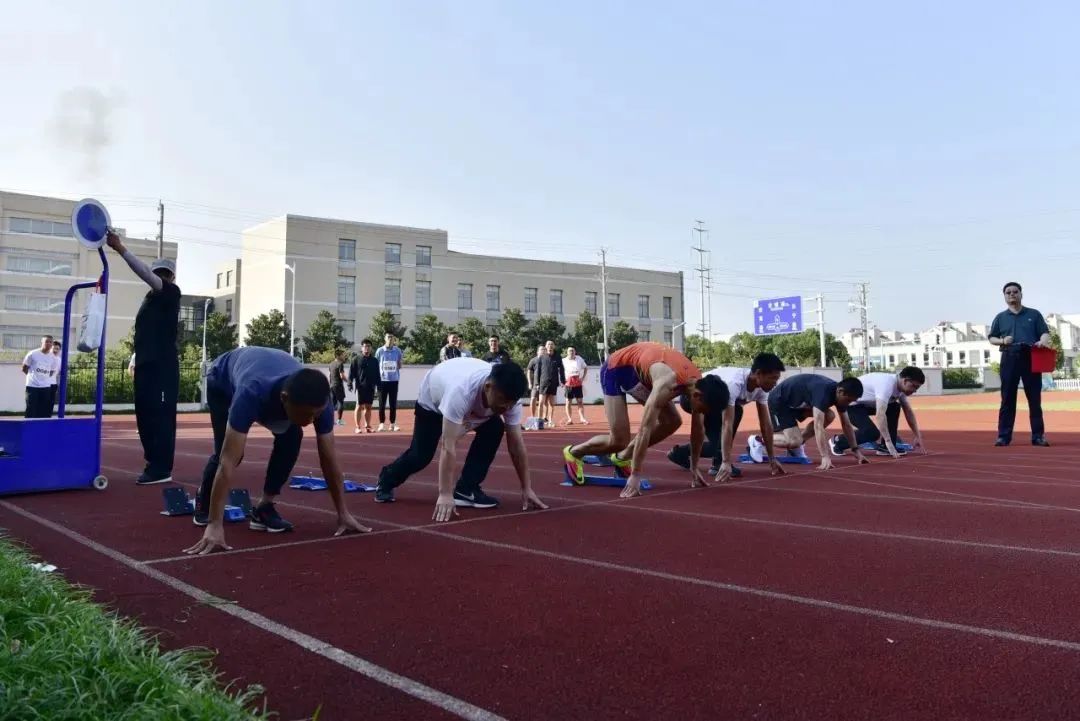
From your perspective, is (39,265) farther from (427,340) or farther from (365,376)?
(365,376)

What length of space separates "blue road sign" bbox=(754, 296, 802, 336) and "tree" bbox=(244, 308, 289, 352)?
29.1 metres

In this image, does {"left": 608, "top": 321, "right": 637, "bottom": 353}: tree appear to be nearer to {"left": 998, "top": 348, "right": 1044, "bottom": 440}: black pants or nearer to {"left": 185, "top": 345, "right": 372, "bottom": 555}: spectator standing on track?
{"left": 998, "top": 348, "right": 1044, "bottom": 440}: black pants

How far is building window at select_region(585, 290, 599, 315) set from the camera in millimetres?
66375

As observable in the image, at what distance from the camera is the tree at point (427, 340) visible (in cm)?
5328

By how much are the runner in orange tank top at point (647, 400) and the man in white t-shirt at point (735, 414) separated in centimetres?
33

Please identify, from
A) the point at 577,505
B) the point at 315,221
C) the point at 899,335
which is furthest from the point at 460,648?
the point at 899,335

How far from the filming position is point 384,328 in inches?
2099

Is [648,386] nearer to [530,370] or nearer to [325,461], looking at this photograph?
[325,461]

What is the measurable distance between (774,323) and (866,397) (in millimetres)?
38768

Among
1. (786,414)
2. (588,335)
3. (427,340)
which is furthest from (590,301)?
(786,414)

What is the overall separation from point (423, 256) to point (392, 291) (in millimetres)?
3699

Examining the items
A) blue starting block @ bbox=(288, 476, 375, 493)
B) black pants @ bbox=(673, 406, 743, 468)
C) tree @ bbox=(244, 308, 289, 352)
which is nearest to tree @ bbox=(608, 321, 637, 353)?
tree @ bbox=(244, 308, 289, 352)

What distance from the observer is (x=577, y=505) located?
5852mm

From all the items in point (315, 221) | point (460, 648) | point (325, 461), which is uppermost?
point (315, 221)
